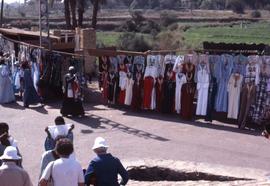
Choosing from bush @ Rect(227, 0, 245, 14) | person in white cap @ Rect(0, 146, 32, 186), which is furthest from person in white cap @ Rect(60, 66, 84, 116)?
bush @ Rect(227, 0, 245, 14)

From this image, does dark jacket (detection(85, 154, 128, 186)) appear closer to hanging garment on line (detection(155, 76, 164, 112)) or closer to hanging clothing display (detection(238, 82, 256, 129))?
hanging clothing display (detection(238, 82, 256, 129))

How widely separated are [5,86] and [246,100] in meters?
7.47

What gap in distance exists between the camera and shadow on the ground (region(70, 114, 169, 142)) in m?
14.1

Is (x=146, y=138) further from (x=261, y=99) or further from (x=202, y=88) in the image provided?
(x=261, y=99)

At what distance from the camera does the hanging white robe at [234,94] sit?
14591 millimetres

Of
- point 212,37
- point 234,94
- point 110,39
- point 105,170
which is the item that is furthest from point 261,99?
point 212,37

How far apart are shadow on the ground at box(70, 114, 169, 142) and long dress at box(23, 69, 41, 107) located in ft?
7.30

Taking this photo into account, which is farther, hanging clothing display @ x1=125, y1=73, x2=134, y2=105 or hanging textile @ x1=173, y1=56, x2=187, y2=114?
hanging clothing display @ x1=125, y1=73, x2=134, y2=105

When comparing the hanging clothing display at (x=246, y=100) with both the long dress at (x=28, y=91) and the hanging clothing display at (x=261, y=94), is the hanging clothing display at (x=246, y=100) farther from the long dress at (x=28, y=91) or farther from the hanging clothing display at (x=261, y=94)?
the long dress at (x=28, y=91)

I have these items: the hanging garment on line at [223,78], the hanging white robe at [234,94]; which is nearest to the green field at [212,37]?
the hanging garment on line at [223,78]

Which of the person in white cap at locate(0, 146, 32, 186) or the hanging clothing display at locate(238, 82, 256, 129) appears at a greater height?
the person in white cap at locate(0, 146, 32, 186)

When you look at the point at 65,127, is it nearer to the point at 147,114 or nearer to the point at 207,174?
the point at 207,174

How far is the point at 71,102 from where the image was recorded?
52.4 ft

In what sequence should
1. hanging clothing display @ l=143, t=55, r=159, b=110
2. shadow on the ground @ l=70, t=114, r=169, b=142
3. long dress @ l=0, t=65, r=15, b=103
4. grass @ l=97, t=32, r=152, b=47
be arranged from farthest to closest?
1. grass @ l=97, t=32, r=152, b=47
2. long dress @ l=0, t=65, r=15, b=103
3. hanging clothing display @ l=143, t=55, r=159, b=110
4. shadow on the ground @ l=70, t=114, r=169, b=142
